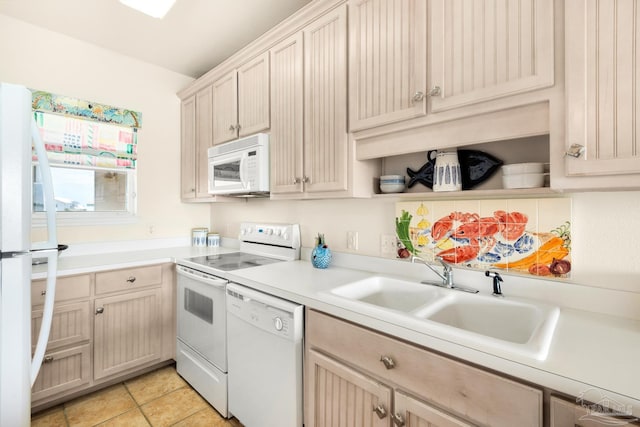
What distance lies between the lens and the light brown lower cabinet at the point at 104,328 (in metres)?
1.86

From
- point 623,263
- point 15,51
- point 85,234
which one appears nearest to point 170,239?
point 85,234

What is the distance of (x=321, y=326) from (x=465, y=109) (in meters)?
1.07

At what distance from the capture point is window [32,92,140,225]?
2.26 m

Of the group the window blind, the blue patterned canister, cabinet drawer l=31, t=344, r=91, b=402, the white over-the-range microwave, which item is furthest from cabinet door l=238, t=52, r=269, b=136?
cabinet drawer l=31, t=344, r=91, b=402

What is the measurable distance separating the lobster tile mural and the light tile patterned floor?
1.56m

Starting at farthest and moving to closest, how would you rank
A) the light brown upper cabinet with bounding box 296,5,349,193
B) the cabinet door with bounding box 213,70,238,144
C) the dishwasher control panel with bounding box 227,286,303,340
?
1. the cabinet door with bounding box 213,70,238,144
2. the light brown upper cabinet with bounding box 296,5,349,193
3. the dishwasher control panel with bounding box 227,286,303,340

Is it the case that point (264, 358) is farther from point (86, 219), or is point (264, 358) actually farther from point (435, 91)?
point (86, 219)

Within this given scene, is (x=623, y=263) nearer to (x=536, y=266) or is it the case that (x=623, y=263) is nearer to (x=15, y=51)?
(x=536, y=266)

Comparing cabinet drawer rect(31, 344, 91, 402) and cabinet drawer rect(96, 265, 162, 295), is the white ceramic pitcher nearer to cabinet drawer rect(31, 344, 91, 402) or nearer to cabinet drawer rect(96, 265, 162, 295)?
cabinet drawer rect(96, 265, 162, 295)

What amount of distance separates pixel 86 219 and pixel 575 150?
10.1 ft

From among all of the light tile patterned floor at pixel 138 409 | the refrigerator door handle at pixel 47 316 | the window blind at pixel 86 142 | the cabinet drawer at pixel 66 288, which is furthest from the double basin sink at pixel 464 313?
the window blind at pixel 86 142

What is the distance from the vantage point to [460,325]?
1348 mm

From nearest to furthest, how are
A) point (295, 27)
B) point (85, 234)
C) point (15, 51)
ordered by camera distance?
point (295, 27) < point (15, 51) < point (85, 234)

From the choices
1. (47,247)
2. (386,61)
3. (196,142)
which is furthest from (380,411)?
(196,142)
